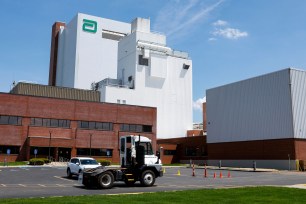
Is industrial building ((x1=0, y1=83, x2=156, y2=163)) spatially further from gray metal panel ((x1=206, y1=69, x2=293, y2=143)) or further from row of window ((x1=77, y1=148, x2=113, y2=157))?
gray metal panel ((x1=206, y1=69, x2=293, y2=143))

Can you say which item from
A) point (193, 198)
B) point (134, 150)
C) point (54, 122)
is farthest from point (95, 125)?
point (193, 198)

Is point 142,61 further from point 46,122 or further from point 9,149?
point 9,149

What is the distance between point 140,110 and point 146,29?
27842 mm

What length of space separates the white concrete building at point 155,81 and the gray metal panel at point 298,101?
3992 centimetres

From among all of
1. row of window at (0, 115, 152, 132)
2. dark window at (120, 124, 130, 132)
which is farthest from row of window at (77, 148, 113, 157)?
dark window at (120, 124, 130, 132)

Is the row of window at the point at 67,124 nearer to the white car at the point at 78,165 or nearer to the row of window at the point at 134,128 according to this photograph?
the row of window at the point at 134,128

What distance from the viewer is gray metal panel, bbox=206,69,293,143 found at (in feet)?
171

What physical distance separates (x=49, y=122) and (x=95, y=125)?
8.68 metres

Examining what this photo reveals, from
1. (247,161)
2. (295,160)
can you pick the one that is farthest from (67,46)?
(295,160)

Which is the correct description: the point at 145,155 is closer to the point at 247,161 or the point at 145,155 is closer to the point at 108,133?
the point at 247,161

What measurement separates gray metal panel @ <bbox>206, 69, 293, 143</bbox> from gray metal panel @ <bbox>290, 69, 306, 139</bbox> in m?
0.66

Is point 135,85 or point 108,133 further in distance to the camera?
point 135,85

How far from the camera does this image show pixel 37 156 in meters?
63.3

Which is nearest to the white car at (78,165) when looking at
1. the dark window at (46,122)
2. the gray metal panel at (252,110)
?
the gray metal panel at (252,110)
